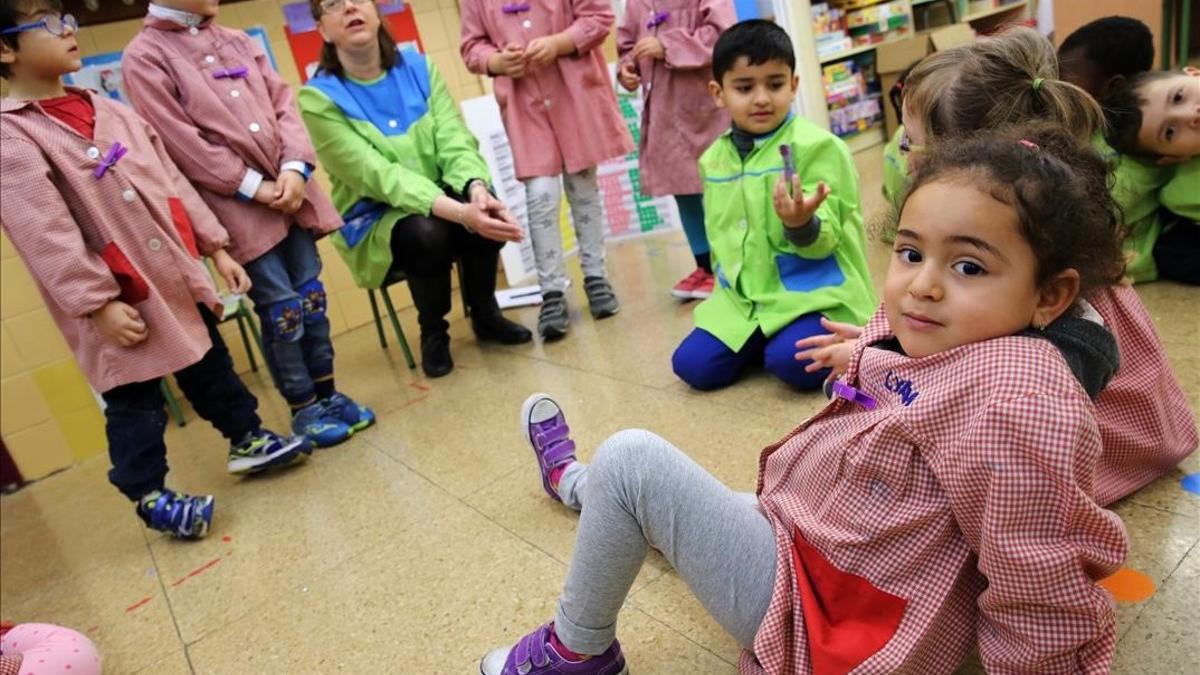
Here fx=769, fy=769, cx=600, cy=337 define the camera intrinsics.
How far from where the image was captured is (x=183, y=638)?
130 centimetres

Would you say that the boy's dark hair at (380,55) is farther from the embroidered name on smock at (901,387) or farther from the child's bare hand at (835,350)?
the embroidered name on smock at (901,387)

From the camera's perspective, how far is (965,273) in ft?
2.29

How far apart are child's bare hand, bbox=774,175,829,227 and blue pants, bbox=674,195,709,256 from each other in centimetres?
93

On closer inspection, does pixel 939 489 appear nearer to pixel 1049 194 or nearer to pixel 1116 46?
pixel 1049 194

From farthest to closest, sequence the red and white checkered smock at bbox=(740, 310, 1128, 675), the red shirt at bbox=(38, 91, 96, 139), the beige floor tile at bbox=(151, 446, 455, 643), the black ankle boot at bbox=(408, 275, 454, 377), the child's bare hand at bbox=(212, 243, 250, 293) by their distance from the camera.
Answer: the black ankle boot at bbox=(408, 275, 454, 377), the child's bare hand at bbox=(212, 243, 250, 293), the red shirt at bbox=(38, 91, 96, 139), the beige floor tile at bbox=(151, 446, 455, 643), the red and white checkered smock at bbox=(740, 310, 1128, 675)

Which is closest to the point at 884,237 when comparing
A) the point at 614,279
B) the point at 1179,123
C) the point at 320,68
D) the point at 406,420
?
the point at 1179,123

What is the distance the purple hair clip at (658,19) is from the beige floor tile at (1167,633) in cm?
191

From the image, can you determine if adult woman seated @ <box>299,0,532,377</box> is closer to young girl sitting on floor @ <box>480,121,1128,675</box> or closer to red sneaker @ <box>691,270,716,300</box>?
red sneaker @ <box>691,270,716,300</box>

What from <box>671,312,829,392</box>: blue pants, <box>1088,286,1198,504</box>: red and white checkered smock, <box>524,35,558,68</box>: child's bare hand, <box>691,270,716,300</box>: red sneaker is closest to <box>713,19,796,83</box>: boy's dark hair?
<box>671,312,829,392</box>: blue pants

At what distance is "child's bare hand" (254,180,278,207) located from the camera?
1.81 m

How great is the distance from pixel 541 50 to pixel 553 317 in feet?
2.56

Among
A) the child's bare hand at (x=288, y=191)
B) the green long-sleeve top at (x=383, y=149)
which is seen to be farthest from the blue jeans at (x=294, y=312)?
the green long-sleeve top at (x=383, y=149)

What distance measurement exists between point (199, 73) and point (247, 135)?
0.16m

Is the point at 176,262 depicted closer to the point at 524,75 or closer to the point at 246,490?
the point at 246,490
